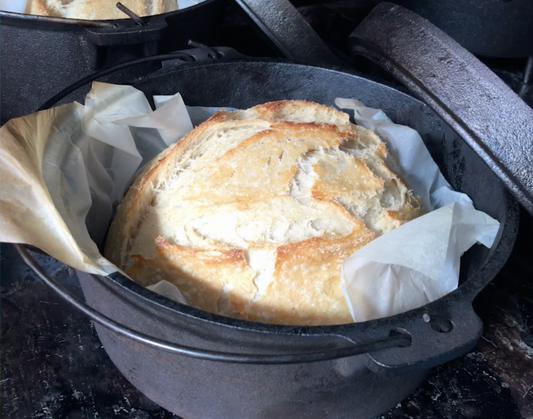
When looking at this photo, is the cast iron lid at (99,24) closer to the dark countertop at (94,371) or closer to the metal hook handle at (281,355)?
the dark countertop at (94,371)

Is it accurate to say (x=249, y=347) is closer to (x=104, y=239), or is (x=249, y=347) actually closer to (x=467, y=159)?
(x=104, y=239)

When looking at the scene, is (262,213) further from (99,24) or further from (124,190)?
(99,24)

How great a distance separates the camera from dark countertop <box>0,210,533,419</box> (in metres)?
0.98

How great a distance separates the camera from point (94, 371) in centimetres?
103

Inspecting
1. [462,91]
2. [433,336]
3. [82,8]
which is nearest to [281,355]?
[433,336]

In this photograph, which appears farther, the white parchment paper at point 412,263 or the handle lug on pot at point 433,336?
the white parchment paper at point 412,263

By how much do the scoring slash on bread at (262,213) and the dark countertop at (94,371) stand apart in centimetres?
22

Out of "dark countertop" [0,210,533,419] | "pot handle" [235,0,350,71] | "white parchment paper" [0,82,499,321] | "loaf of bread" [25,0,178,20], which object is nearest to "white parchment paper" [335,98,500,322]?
"white parchment paper" [0,82,499,321]

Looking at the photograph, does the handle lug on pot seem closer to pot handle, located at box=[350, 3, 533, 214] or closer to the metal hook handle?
the metal hook handle

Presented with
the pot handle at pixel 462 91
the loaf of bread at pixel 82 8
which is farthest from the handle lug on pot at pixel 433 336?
the loaf of bread at pixel 82 8

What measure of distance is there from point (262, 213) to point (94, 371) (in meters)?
0.43

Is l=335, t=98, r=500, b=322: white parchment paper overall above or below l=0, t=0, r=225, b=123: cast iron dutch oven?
below

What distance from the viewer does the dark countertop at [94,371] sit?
979 mm

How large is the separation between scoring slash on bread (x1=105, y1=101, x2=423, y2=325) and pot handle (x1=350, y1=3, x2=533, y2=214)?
0.48 ft
